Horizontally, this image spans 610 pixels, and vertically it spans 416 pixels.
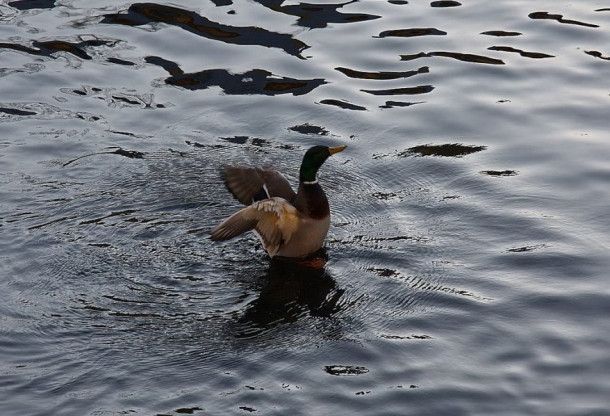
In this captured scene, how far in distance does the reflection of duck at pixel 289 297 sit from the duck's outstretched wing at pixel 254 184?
19.1 inches

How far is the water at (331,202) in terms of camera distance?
20.5 ft

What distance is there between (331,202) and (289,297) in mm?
1273

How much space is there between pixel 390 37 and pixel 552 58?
1.61m

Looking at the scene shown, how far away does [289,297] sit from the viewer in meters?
7.27

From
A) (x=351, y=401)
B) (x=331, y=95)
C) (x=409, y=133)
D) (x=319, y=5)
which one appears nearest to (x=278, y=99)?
(x=331, y=95)

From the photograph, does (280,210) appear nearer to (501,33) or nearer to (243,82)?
(243,82)

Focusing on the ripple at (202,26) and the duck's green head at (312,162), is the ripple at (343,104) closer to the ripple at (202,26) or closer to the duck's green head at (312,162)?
the ripple at (202,26)

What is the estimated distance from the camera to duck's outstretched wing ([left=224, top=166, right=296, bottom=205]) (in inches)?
312

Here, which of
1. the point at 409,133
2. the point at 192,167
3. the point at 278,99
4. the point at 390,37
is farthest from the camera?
the point at 390,37

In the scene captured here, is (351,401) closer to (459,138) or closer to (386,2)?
(459,138)

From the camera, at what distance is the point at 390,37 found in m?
11.1

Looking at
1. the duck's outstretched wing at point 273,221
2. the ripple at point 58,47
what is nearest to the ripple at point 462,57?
the ripple at point 58,47

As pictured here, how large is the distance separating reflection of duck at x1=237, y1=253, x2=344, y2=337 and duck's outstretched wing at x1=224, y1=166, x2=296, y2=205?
0.48 meters

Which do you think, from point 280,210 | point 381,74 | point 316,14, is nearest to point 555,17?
point 381,74
